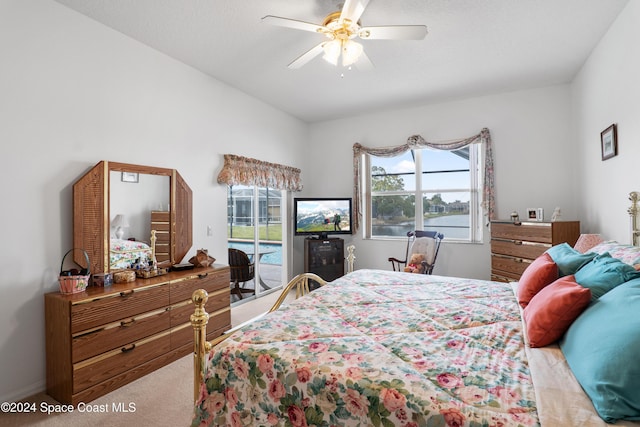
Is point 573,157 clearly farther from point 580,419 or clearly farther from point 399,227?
point 580,419

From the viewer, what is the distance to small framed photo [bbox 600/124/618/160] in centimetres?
276

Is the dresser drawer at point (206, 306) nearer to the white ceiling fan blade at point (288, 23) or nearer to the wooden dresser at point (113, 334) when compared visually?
the wooden dresser at point (113, 334)

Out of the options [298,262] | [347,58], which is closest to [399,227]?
[298,262]

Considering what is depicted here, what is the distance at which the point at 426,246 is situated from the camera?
4.55m

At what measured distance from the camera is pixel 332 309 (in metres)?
1.95

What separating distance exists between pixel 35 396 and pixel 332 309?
7.30 feet

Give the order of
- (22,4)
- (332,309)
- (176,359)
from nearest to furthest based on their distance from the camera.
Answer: (332,309)
(22,4)
(176,359)

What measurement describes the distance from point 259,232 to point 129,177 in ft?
6.80

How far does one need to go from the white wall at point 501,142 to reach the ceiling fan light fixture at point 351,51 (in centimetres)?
263

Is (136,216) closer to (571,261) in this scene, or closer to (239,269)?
(239,269)

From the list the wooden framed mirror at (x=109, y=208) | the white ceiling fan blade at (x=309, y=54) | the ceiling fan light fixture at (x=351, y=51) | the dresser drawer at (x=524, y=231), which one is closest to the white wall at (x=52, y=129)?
the wooden framed mirror at (x=109, y=208)

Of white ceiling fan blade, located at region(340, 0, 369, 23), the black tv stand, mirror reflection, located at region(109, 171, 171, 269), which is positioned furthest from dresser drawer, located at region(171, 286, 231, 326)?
white ceiling fan blade, located at region(340, 0, 369, 23)

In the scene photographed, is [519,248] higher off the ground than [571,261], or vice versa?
[571,261]

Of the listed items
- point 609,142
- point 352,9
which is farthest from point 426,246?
point 352,9
